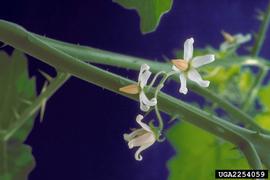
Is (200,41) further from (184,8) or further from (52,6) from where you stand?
(52,6)

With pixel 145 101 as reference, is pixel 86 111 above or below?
above

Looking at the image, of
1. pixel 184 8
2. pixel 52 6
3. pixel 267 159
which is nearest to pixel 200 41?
pixel 184 8

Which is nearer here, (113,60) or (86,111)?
(113,60)

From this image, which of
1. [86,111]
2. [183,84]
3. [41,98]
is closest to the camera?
[183,84]

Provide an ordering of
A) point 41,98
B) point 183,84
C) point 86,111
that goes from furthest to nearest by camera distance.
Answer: point 86,111
point 41,98
point 183,84

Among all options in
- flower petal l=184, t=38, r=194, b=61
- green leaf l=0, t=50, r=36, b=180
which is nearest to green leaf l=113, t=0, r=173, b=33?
flower petal l=184, t=38, r=194, b=61

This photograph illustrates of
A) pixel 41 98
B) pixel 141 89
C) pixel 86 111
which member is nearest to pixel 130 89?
pixel 141 89

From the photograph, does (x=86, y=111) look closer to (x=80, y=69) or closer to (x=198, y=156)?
(x=198, y=156)
